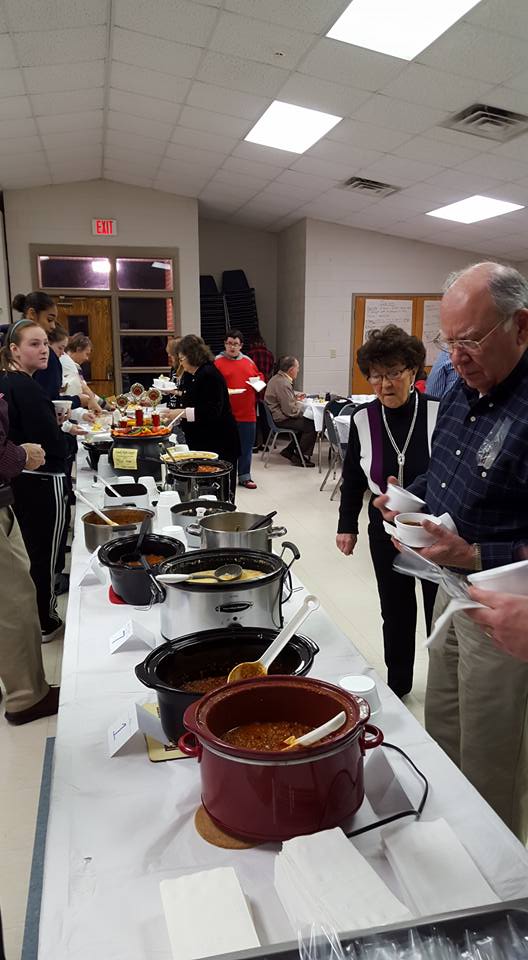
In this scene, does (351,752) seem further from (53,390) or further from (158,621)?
(53,390)

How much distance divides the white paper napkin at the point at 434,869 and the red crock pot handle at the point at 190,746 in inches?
11.0

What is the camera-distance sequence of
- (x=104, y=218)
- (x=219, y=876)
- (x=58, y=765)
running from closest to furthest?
(x=219, y=876) < (x=58, y=765) < (x=104, y=218)

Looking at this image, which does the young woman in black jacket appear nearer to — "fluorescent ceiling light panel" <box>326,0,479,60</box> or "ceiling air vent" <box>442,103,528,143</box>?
"fluorescent ceiling light panel" <box>326,0,479,60</box>

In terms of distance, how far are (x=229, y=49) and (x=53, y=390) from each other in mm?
2536

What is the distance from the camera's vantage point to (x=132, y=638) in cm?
146

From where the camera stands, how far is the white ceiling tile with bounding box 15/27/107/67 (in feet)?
14.1

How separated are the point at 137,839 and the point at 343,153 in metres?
6.09

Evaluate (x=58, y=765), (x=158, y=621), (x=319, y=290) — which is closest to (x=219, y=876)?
(x=58, y=765)

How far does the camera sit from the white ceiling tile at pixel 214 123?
218 inches

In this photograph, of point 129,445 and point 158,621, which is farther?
A: point 129,445

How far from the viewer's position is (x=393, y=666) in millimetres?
2482

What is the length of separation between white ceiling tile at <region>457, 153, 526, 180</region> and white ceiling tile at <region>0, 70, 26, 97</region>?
141 inches

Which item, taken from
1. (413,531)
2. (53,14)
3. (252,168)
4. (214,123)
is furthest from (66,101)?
(413,531)

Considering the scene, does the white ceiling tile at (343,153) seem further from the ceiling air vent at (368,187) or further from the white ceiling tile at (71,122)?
the white ceiling tile at (71,122)
